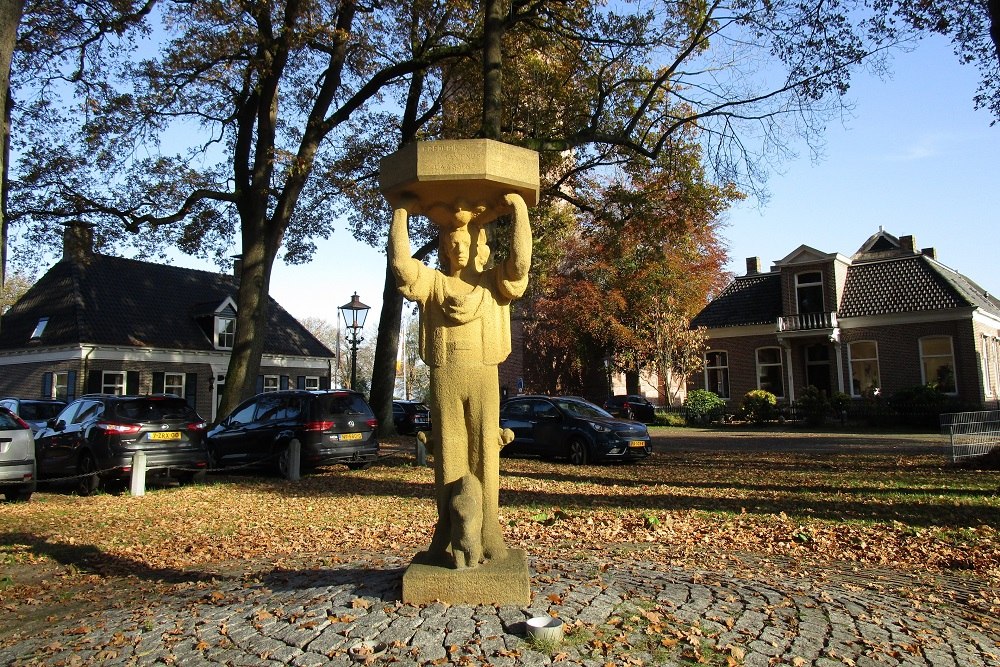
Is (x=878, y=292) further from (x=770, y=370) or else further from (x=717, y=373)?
(x=717, y=373)

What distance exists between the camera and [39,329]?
28.6 m

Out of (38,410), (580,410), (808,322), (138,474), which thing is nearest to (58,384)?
(38,410)

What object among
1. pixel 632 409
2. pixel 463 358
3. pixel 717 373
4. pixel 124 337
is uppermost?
pixel 124 337

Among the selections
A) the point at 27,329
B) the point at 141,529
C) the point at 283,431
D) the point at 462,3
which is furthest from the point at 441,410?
the point at 27,329

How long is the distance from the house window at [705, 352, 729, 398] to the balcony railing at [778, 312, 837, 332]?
12.3ft

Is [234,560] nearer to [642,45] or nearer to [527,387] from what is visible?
[642,45]

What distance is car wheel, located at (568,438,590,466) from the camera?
1453 cm

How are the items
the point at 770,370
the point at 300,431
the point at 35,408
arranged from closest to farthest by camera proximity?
the point at 300,431, the point at 35,408, the point at 770,370

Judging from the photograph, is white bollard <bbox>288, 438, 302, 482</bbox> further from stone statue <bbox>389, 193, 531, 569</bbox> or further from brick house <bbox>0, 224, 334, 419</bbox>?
brick house <bbox>0, 224, 334, 419</bbox>

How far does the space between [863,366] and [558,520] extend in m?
26.0

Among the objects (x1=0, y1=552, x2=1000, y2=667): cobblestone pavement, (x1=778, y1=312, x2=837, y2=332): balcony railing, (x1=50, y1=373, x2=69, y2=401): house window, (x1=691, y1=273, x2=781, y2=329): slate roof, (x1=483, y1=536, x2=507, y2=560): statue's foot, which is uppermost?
(x1=691, y1=273, x2=781, y2=329): slate roof

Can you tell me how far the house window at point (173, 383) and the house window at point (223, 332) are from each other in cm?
234

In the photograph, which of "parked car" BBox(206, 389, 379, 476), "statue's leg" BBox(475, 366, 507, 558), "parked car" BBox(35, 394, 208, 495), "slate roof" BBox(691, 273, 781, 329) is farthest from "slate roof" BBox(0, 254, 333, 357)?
"statue's leg" BBox(475, 366, 507, 558)

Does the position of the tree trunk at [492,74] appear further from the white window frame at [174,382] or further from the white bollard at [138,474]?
the white window frame at [174,382]
